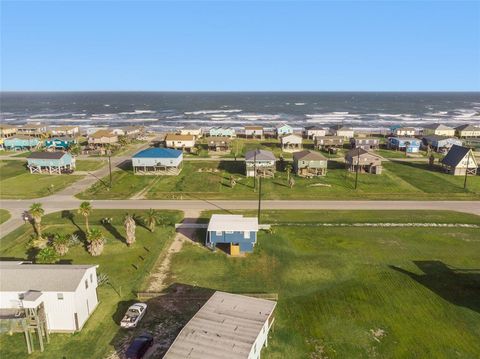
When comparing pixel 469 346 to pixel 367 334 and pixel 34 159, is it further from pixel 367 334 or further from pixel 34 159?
pixel 34 159

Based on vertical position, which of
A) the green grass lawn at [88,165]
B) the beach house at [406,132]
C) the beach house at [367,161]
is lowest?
the green grass lawn at [88,165]

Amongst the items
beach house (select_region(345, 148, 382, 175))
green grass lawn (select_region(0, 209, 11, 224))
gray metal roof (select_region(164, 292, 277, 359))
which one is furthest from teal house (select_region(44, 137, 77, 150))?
gray metal roof (select_region(164, 292, 277, 359))

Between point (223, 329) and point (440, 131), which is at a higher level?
point (440, 131)

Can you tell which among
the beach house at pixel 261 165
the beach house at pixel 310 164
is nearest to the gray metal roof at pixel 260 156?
the beach house at pixel 261 165

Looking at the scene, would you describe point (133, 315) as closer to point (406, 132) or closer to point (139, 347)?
point (139, 347)

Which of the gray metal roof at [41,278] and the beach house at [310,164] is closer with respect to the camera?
the gray metal roof at [41,278]

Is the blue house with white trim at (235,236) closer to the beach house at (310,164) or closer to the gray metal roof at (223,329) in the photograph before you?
the gray metal roof at (223,329)

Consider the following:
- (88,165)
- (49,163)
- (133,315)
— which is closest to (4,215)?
(49,163)
